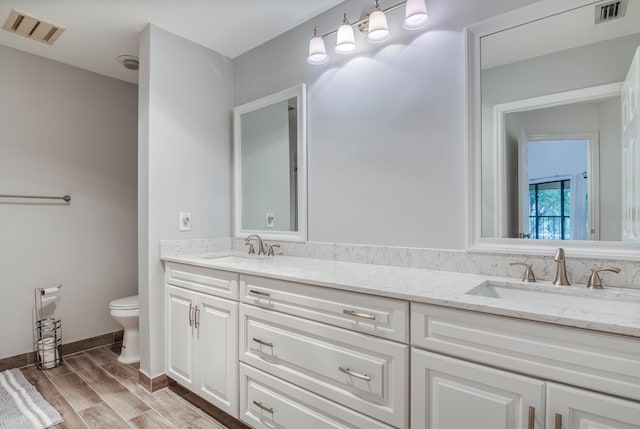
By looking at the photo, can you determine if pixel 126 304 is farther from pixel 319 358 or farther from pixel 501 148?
pixel 501 148

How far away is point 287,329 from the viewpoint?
5.17 ft

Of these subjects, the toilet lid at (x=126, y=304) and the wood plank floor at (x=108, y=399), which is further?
the toilet lid at (x=126, y=304)

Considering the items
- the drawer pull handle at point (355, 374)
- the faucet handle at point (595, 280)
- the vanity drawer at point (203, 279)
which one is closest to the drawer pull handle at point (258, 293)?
the vanity drawer at point (203, 279)

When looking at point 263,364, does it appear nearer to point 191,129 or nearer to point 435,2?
point 191,129

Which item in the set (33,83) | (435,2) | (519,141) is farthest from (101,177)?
(519,141)

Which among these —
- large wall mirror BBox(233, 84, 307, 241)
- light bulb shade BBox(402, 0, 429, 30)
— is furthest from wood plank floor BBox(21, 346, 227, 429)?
light bulb shade BBox(402, 0, 429, 30)

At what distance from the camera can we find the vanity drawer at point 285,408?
138 centimetres

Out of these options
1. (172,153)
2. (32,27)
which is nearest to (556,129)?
(172,153)

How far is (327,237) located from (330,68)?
1032 millimetres

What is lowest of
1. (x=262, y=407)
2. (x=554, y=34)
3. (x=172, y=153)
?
(x=262, y=407)

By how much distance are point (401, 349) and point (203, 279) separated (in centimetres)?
124

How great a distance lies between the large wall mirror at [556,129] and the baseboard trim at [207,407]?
1.54 m

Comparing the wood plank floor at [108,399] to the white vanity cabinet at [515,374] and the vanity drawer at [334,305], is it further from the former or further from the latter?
the white vanity cabinet at [515,374]

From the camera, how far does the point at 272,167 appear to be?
2.49 metres
